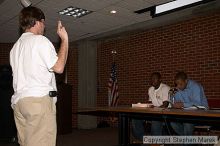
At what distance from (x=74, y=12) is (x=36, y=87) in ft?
15.8

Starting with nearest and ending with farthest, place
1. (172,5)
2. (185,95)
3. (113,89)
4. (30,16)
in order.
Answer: (30,16)
(185,95)
(172,5)
(113,89)

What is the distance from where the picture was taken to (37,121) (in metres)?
1.75

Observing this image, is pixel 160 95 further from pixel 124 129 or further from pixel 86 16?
pixel 86 16

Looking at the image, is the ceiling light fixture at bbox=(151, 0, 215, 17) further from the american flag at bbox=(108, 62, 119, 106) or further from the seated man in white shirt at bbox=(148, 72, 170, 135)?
the american flag at bbox=(108, 62, 119, 106)

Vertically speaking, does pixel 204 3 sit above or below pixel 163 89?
above

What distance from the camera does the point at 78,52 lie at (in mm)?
9289

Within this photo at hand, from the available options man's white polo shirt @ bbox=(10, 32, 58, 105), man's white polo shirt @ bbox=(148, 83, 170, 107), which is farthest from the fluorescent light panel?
man's white polo shirt @ bbox=(10, 32, 58, 105)

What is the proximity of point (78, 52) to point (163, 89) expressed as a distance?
171 inches

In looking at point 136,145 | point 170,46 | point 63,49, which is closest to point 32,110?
point 63,49

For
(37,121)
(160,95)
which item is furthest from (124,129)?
(37,121)

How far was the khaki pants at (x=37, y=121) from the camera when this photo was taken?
1744 mm

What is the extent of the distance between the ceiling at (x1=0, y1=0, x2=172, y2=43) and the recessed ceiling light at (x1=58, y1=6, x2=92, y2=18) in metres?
0.12

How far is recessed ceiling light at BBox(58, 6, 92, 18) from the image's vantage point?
244 inches

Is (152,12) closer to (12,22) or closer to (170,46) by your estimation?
(170,46)
